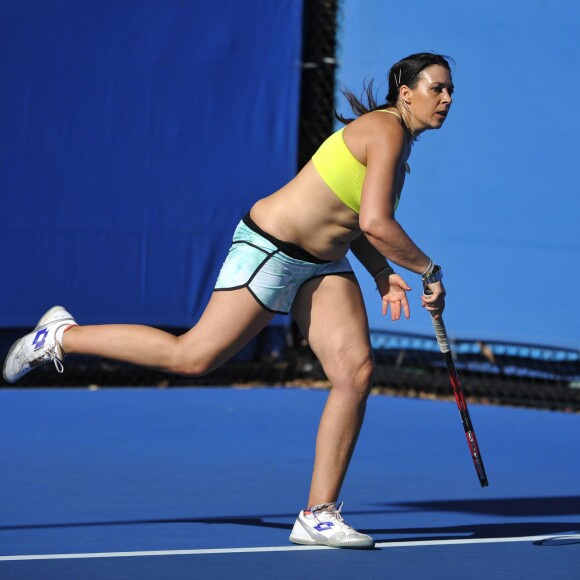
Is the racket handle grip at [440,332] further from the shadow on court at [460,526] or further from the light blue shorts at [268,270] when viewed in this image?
the shadow on court at [460,526]

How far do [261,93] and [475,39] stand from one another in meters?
1.49

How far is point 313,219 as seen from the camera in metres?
5.00

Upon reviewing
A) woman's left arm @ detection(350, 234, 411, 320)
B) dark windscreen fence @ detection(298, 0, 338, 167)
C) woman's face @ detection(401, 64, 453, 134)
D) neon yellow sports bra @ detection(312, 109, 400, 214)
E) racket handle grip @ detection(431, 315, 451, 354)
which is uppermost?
A: dark windscreen fence @ detection(298, 0, 338, 167)

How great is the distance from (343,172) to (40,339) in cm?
134

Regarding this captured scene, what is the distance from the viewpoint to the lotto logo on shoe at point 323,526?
16.3 feet

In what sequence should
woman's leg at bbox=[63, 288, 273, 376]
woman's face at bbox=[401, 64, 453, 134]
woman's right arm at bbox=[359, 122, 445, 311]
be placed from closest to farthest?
woman's right arm at bbox=[359, 122, 445, 311], woman's face at bbox=[401, 64, 453, 134], woman's leg at bbox=[63, 288, 273, 376]

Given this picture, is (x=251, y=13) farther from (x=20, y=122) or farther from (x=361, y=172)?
(x=361, y=172)

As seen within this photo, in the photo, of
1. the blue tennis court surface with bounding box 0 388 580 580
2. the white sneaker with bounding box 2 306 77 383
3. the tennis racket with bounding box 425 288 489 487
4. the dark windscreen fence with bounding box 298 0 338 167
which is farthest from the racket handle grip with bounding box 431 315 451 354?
the dark windscreen fence with bounding box 298 0 338 167

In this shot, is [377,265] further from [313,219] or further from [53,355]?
[53,355]

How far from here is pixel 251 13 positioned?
966 centimetres

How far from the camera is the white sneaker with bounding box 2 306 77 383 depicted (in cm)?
534

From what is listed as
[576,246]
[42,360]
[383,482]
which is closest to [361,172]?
[42,360]

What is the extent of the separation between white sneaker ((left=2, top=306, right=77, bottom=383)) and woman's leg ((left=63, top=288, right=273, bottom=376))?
0.47 feet

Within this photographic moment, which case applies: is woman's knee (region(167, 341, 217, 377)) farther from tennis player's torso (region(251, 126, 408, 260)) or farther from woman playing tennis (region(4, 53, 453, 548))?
tennis player's torso (region(251, 126, 408, 260))
